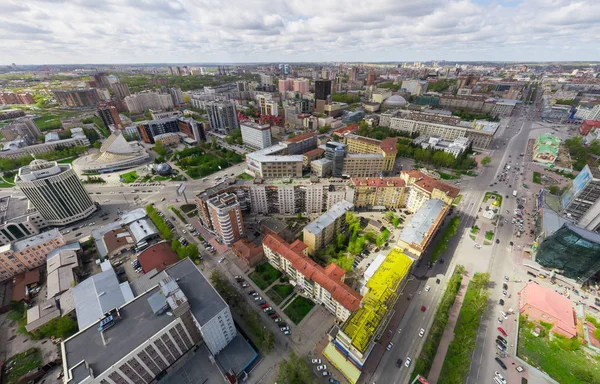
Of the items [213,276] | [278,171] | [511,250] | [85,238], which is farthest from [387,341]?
[85,238]

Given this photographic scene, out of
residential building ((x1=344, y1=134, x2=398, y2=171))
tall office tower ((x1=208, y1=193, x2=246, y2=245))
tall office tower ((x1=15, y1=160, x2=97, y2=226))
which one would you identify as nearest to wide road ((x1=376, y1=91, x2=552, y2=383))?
residential building ((x1=344, y1=134, x2=398, y2=171))

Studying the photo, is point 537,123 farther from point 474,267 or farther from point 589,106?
point 474,267

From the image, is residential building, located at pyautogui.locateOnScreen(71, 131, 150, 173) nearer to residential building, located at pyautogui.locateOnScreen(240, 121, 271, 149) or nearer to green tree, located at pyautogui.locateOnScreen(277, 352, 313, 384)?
residential building, located at pyautogui.locateOnScreen(240, 121, 271, 149)

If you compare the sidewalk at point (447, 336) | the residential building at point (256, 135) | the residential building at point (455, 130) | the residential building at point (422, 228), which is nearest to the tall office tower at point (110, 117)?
the residential building at point (256, 135)

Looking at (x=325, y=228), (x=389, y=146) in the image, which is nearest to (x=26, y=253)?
(x=325, y=228)

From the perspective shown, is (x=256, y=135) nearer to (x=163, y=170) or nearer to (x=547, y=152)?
(x=163, y=170)

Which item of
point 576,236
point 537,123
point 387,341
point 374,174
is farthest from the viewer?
point 537,123
